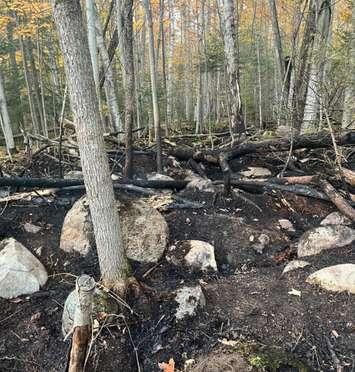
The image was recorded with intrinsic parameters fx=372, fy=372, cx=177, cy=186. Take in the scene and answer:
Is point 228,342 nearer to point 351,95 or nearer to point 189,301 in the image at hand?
point 189,301

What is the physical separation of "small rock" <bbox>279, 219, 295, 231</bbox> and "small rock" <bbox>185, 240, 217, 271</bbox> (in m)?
1.16

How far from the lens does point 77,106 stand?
3084 millimetres

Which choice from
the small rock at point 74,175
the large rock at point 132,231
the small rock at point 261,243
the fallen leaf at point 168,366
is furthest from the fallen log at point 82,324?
the small rock at point 74,175

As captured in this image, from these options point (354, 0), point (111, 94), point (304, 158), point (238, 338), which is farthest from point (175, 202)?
point (354, 0)

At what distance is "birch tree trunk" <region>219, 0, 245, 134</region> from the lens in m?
7.61

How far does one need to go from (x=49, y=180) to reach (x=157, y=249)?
1.98 m

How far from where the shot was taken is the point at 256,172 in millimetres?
6562

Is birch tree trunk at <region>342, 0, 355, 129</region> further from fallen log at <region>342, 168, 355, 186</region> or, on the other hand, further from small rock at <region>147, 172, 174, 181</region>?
small rock at <region>147, 172, 174, 181</region>

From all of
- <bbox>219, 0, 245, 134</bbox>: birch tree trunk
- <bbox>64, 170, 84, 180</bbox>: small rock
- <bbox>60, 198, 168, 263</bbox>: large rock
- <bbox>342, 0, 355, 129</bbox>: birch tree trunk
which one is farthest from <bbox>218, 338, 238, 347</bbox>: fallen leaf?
<bbox>219, 0, 245, 134</bbox>: birch tree trunk

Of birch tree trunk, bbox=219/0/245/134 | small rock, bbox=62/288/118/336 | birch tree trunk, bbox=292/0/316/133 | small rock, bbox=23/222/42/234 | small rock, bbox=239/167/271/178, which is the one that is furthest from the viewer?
birch tree trunk, bbox=219/0/245/134

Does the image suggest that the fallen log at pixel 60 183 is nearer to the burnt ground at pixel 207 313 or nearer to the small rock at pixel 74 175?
the burnt ground at pixel 207 313

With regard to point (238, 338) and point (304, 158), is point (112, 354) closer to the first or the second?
point (238, 338)

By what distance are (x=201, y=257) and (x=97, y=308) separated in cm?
142

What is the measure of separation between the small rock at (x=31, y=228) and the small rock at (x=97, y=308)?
1648 millimetres
